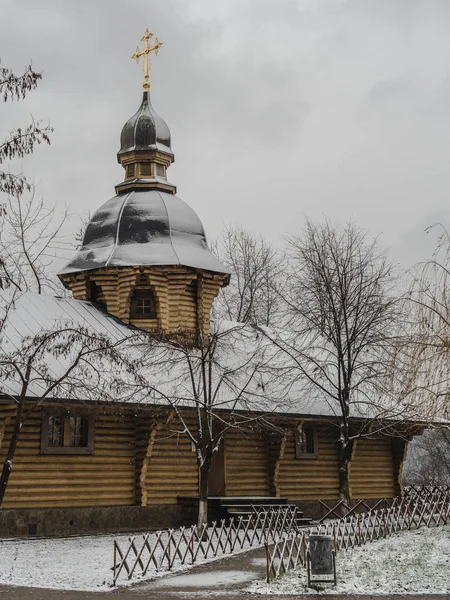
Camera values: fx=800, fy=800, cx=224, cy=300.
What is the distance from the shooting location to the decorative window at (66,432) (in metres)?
20.7

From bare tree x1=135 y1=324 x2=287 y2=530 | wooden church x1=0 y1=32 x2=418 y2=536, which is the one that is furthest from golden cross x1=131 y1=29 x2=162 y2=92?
bare tree x1=135 y1=324 x2=287 y2=530

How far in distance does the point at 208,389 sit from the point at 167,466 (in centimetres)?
283

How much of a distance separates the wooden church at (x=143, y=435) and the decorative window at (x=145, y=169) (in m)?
0.04

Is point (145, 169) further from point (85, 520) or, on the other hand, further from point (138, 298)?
point (85, 520)

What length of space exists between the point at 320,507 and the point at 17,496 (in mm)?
10627

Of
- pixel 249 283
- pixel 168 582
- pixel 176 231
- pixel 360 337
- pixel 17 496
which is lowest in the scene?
pixel 168 582

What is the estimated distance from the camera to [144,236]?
2716 cm

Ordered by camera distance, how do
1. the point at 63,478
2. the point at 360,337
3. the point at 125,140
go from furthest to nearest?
the point at 125,140 < the point at 360,337 < the point at 63,478

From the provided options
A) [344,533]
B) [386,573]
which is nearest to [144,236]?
[344,533]

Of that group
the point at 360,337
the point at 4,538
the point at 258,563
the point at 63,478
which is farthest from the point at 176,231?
the point at 258,563

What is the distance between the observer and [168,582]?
13.8 m

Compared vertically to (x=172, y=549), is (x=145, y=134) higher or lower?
higher

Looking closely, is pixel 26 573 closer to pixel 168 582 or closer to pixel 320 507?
pixel 168 582

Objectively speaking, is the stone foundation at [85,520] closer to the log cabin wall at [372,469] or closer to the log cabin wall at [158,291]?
the log cabin wall at [158,291]
